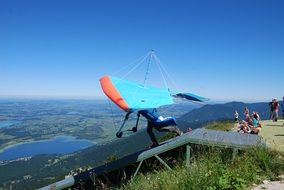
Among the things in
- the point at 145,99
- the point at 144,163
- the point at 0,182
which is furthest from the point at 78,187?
the point at 0,182

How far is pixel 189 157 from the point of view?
12.8 meters

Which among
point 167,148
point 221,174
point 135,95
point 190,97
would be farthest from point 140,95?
point 221,174

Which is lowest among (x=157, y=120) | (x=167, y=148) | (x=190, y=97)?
(x=167, y=148)

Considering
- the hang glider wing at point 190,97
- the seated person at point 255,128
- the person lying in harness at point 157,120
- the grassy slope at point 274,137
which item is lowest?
the grassy slope at point 274,137

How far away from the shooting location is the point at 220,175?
8.22 m

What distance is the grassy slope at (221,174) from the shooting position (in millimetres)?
7926

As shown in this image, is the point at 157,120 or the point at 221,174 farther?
the point at 157,120

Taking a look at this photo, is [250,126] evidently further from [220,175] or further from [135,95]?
[220,175]

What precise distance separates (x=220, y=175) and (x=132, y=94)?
6.65 metres

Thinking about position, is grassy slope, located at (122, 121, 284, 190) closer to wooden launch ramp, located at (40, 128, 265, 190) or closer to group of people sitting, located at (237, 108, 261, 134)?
wooden launch ramp, located at (40, 128, 265, 190)

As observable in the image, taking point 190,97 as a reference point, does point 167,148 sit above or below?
below

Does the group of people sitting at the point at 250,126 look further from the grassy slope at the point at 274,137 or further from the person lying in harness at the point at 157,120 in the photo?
the person lying in harness at the point at 157,120

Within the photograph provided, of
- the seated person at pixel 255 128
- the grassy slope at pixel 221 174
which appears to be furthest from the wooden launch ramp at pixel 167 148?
the seated person at pixel 255 128

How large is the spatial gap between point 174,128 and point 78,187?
4512 mm
